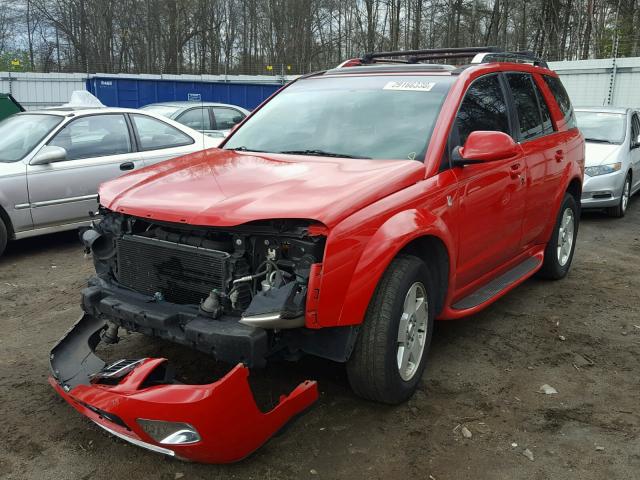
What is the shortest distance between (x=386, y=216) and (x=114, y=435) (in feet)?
5.87

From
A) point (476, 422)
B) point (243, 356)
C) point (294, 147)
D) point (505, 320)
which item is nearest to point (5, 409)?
point (243, 356)

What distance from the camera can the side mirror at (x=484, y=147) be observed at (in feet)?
12.1

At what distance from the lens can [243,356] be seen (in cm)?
280

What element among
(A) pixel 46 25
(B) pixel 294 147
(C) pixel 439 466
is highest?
(A) pixel 46 25

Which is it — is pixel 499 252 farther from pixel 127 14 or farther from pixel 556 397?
pixel 127 14

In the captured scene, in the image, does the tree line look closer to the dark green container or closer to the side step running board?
the dark green container

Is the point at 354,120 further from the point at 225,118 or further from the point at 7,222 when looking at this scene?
the point at 225,118

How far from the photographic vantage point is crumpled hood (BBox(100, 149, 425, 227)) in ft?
9.73

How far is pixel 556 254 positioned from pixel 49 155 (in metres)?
5.19

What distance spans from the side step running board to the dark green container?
28.9ft

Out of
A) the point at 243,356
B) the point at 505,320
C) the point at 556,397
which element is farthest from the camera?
the point at 505,320

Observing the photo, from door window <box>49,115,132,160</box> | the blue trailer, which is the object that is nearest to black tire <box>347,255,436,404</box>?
door window <box>49,115,132,160</box>

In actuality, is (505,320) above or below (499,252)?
below

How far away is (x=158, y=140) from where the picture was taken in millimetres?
7605
